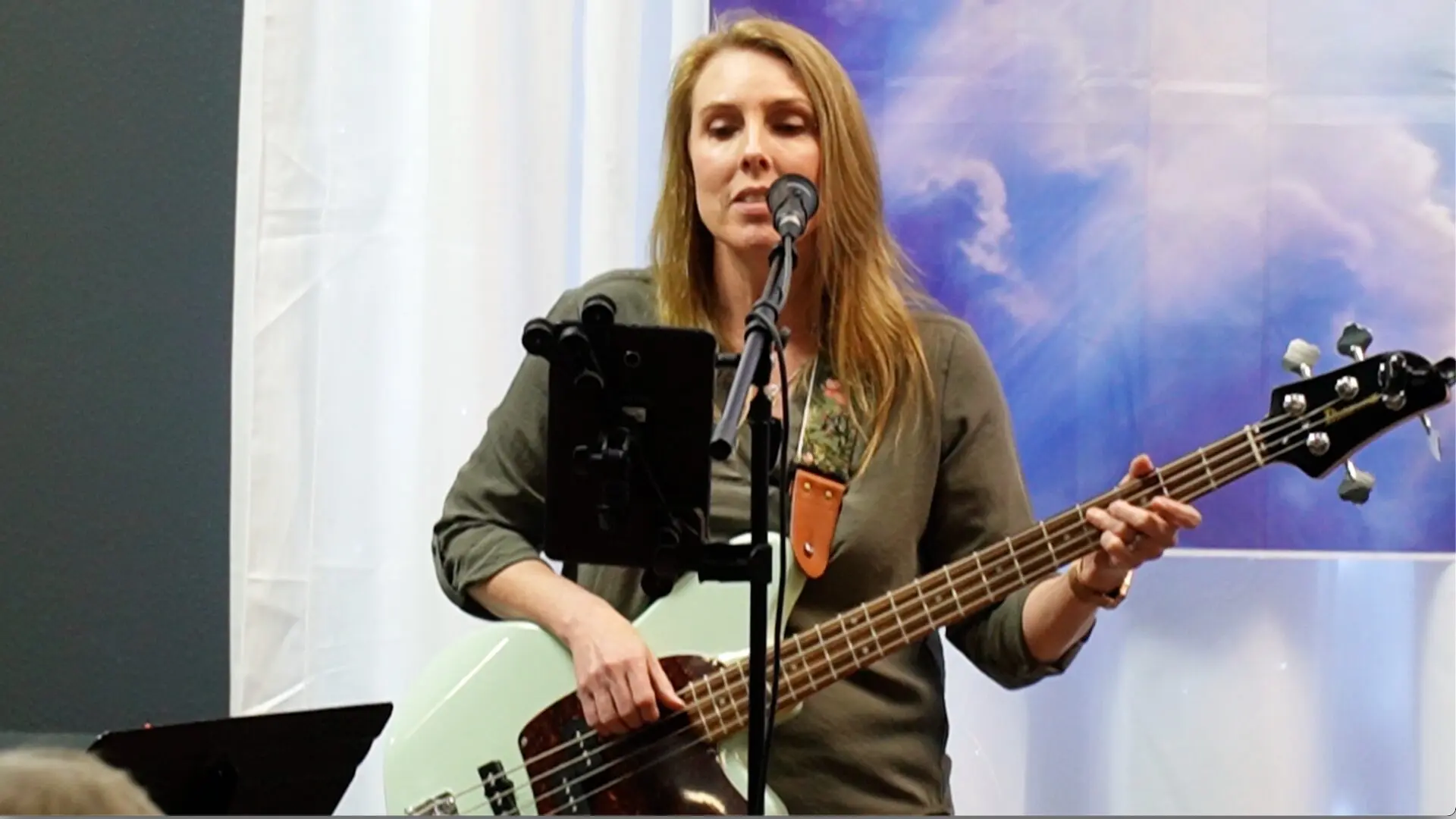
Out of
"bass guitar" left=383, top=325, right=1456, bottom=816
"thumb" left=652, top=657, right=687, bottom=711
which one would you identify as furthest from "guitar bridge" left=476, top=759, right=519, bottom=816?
"thumb" left=652, top=657, right=687, bottom=711

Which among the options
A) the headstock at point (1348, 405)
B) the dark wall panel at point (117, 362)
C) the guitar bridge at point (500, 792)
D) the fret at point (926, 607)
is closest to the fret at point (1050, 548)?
the fret at point (926, 607)

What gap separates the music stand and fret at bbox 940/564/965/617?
46 cm

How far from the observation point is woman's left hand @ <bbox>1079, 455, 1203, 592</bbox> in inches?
58.6

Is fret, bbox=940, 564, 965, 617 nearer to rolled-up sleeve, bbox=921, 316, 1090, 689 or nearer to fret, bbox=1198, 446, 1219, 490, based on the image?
rolled-up sleeve, bbox=921, 316, 1090, 689

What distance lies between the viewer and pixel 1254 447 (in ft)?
5.06

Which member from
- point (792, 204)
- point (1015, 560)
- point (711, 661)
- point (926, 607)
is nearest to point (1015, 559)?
point (1015, 560)

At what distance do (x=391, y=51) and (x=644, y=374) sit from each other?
103cm

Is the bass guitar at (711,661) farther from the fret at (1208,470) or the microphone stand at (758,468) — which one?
the microphone stand at (758,468)

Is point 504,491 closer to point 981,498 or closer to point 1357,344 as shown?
point 981,498

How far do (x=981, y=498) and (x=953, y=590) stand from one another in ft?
0.42

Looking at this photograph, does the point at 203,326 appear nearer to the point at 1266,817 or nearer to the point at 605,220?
the point at 605,220

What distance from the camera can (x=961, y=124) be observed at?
190cm

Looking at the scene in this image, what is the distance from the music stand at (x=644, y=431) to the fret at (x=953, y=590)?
46 cm

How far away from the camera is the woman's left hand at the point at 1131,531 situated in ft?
4.88
